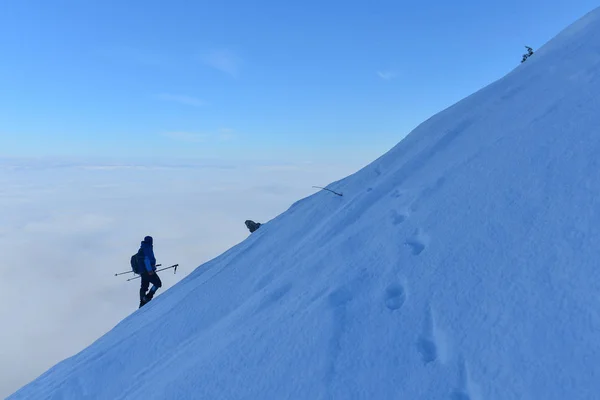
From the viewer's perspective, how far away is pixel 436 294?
4137mm

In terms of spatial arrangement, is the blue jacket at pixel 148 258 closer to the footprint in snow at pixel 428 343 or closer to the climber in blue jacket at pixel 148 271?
the climber in blue jacket at pixel 148 271

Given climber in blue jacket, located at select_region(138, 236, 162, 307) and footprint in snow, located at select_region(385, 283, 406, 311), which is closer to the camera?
footprint in snow, located at select_region(385, 283, 406, 311)

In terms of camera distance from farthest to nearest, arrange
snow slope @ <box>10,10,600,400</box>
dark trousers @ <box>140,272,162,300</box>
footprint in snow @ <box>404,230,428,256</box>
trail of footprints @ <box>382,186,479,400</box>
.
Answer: dark trousers @ <box>140,272,162,300</box> < footprint in snow @ <box>404,230,428,256</box> < snow slope @ <box>10,10,600,400</box> < trail of footprints @ <box>382,186,479,400</box>

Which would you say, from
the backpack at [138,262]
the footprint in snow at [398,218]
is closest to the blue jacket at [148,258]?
the backpack at [138,262]

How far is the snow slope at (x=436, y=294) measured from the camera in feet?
11.1

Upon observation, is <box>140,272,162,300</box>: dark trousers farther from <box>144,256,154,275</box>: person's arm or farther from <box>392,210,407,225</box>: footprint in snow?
<box>392,210,407,225</box>: footprint in snow

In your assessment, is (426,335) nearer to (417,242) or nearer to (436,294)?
(436,294)

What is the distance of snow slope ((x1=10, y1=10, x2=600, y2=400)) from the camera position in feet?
11.1

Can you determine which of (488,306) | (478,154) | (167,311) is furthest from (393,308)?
(167,311)

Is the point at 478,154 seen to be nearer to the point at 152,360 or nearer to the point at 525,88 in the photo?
the point at 525,88

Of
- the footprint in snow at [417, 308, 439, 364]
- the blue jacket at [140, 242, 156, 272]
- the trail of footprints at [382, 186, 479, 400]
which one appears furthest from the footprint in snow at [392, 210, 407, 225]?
the blue jacket at [140, 242, 156, 272]

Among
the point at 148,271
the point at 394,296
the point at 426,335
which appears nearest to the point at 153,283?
the point at 148,271

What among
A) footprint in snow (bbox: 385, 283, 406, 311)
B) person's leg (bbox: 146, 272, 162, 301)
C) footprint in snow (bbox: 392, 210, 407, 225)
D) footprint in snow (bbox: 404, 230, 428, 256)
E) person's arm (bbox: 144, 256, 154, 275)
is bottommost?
footprint in snow (bbox: 385, 283, 406, 311)

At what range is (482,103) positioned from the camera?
8.80m
